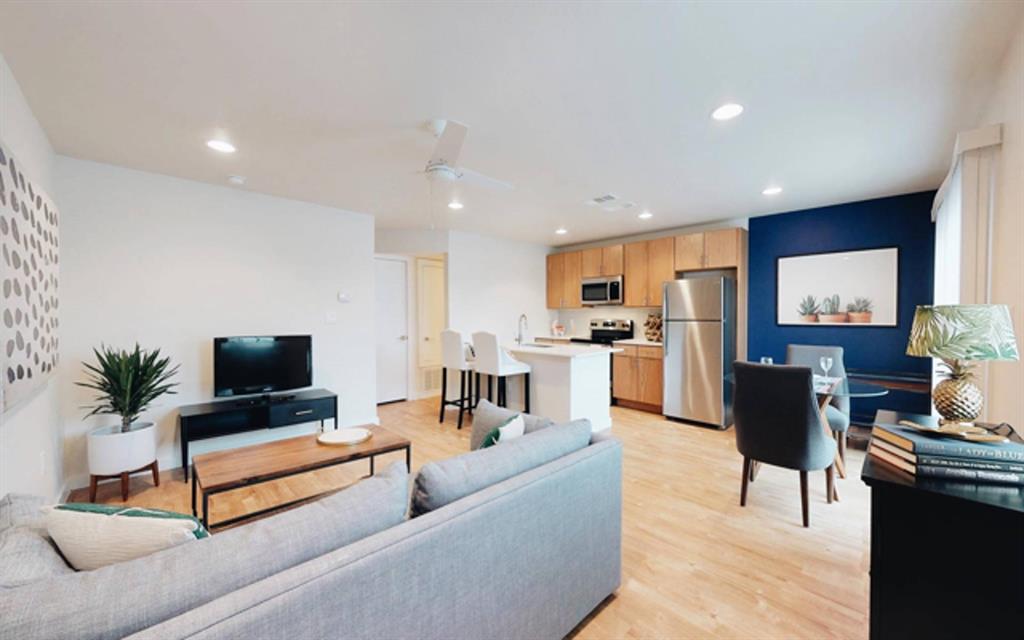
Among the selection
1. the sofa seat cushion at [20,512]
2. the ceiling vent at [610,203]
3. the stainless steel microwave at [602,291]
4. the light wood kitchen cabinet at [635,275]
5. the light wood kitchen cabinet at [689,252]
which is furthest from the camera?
the stainless steel microwave at [602,291]

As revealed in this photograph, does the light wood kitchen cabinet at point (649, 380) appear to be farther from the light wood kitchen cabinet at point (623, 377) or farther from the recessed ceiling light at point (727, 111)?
the recessed ceiling light at point (727, 111)

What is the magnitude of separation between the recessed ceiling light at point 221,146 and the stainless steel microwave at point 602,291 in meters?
4.60

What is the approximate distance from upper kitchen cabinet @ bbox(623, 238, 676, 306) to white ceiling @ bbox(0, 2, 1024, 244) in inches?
76.6

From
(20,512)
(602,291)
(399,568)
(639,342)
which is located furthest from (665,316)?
(20,512)

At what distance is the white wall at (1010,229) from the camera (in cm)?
164

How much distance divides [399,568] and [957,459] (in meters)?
1.61

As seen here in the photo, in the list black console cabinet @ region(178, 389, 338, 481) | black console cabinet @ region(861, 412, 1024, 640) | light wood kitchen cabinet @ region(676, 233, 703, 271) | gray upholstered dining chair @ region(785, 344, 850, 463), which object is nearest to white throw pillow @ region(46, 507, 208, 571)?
black console cabinet @ region(861, 412, 1024, 640)

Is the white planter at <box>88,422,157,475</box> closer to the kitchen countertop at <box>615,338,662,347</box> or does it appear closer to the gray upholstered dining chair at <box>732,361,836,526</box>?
the gray upholstered dining chair at <box>732,361,836,526</box>

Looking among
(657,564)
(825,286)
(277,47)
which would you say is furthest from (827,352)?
(277,47)

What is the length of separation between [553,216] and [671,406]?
104 inches

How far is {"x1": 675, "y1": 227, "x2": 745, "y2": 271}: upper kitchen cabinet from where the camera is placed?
4801mm

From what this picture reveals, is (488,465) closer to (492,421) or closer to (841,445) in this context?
(492,421)

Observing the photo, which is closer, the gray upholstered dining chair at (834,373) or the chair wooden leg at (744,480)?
the chair wooden leg at (744,480)

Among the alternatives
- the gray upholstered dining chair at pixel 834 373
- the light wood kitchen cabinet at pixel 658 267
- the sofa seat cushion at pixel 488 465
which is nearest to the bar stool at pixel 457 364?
the light wood kitchen cabinet at pixel 658 267
